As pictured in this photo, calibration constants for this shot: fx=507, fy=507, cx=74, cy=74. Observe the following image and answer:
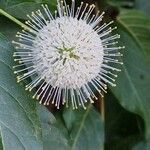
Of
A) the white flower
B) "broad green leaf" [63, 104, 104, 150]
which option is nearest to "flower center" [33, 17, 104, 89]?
the white flower

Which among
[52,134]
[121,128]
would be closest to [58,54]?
[52,134]

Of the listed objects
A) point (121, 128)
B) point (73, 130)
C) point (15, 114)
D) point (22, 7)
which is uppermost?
point (22, 7)

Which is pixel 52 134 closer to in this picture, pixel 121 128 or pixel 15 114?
pixel 15 114

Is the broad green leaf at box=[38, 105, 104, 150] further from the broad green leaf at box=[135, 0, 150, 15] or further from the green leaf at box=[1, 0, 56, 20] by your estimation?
the broad green leaf at box=[135, 0, 150, 15]

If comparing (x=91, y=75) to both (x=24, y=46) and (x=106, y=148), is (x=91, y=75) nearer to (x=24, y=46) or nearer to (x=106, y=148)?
(x=24, y=46)

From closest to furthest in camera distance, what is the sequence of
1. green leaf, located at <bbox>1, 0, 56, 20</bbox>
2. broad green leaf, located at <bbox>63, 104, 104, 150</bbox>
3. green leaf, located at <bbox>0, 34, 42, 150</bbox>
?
green leaf, located at <bbox>0, 34, 42, 150</bbox> → green leaf, located at <bbox>1, 0, 56, 20</bbox> → broad green leaf, located at <bbox>63, 104, 104, 150</bbox>
